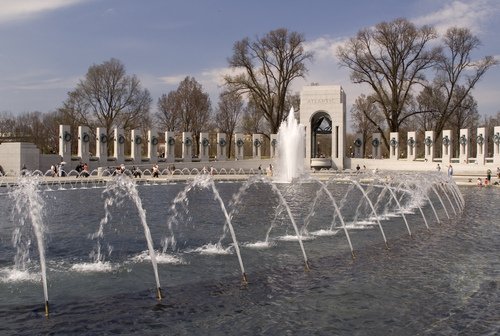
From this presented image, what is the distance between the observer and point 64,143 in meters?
42.2

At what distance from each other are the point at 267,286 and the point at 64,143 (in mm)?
37309

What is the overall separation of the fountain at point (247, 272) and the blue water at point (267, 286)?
0.03m

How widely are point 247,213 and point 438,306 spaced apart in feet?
37.0

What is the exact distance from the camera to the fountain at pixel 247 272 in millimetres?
7082

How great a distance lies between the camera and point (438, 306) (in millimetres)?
7727

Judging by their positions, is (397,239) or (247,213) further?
(247,213)

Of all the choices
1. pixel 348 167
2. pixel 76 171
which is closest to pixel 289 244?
pixel 76 171

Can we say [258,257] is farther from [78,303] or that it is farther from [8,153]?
[8,153]

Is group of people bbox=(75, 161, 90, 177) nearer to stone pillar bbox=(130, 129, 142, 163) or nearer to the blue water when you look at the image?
stone pillar bbox=(130, 129, 142, 163)

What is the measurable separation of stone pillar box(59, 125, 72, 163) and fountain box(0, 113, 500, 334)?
24.8 meters

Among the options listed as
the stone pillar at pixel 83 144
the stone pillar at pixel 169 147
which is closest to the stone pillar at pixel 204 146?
the stone pillar at pixel 169 147

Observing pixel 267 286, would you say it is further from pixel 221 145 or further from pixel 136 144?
pixel 221 145

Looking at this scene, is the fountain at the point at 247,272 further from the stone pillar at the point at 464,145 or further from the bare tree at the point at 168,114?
the bare tree at the point at 168,114

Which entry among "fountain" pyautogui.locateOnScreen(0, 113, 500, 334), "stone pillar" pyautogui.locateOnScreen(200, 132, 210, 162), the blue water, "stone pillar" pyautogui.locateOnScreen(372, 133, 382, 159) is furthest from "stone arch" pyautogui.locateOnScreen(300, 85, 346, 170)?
the blue water
